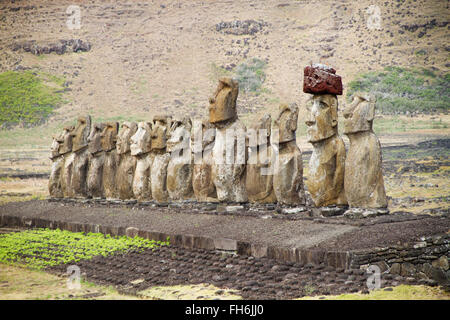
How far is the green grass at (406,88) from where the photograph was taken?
37.6 metres

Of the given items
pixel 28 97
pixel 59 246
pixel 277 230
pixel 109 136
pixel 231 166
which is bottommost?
pixel 59 246

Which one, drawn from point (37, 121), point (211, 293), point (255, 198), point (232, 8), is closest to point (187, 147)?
point (255, 198)

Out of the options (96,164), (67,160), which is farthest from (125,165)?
(67,160)

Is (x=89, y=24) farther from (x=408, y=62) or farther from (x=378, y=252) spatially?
(x=378, y=252)

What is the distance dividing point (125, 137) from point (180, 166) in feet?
7.47

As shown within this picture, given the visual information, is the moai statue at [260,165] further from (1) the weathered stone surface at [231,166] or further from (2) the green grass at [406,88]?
(2) the green grass at [406,88]

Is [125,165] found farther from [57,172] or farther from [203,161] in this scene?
[57,172]

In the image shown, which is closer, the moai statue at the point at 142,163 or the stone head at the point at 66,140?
the moai statue at the point at 142,163

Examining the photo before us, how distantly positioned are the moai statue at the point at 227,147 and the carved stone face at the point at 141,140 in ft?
9.01

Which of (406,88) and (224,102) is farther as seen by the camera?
(406,88)

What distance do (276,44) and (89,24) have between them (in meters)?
20.0

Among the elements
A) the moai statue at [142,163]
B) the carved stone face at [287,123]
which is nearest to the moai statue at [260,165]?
the carved stone face at [287,123]

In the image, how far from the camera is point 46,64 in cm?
5428

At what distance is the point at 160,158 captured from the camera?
15320 mm
